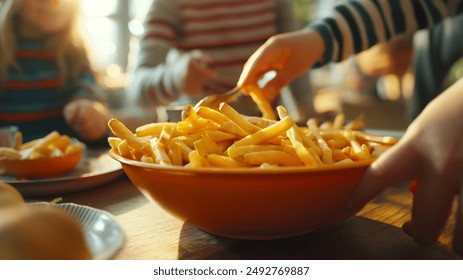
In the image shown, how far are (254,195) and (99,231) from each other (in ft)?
0.49

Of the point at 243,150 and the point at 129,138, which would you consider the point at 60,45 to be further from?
the point at 243,150

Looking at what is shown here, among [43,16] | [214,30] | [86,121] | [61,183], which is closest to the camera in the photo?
[61,183]

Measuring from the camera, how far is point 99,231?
38cm

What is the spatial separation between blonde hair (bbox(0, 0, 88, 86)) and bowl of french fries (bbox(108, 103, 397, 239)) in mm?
1190

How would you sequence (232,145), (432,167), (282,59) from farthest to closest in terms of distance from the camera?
1. (282,59)
2. (232,145)
3. (432,167)

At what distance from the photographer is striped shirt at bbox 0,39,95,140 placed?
4.90 ft

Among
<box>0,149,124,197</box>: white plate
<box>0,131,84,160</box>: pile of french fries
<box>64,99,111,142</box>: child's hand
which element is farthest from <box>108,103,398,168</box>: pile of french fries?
<box>64,99,111,142</box>: child's hand

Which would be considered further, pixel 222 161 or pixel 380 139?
pixel 380 139

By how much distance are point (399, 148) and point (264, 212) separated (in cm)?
14

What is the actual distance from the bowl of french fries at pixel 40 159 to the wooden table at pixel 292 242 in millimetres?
211

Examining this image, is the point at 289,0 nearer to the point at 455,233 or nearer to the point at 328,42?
the point at 328,42

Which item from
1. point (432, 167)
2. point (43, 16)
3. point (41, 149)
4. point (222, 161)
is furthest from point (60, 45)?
point (432, 167)

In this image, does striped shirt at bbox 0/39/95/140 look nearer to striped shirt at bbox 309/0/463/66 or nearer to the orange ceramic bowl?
striped shirt at bbox 309/0/463/66
